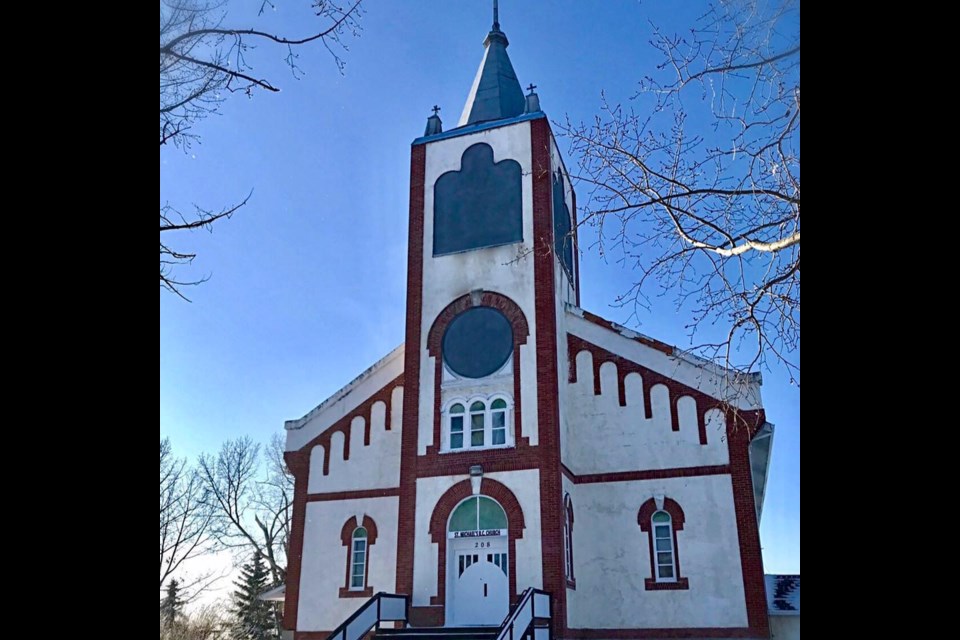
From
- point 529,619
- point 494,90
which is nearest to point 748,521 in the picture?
point 529,619

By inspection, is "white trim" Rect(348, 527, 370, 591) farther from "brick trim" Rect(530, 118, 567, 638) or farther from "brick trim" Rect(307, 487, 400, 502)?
"brick trim" Rect(530, 118, 567, 638)

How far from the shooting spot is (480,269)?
21.1 meters

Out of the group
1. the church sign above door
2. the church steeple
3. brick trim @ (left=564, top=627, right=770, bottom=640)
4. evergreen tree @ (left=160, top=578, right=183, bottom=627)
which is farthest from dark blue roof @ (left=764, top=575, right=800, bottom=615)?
evergreen tree @ (left=160, top=578, right=183, bottom=627)

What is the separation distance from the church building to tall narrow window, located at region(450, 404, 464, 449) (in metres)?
0.05

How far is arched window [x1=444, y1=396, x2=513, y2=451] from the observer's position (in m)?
19.5

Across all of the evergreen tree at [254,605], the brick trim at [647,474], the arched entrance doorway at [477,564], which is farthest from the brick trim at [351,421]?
the evergreen tree at [254,605]

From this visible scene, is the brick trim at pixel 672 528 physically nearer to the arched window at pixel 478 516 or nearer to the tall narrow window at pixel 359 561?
the arched window at pixel 478 516

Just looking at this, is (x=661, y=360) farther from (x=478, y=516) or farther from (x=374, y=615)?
(x=374, y=615)

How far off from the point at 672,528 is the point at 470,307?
7143 millimetres

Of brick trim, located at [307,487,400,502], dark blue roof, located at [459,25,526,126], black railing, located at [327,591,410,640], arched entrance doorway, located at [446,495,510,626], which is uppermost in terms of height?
dark blue roof, located at [459,25,526,126]

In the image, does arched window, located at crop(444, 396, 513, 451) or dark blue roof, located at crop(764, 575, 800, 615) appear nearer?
dark blue roof, located at crop(764, 575, 800, 615)
